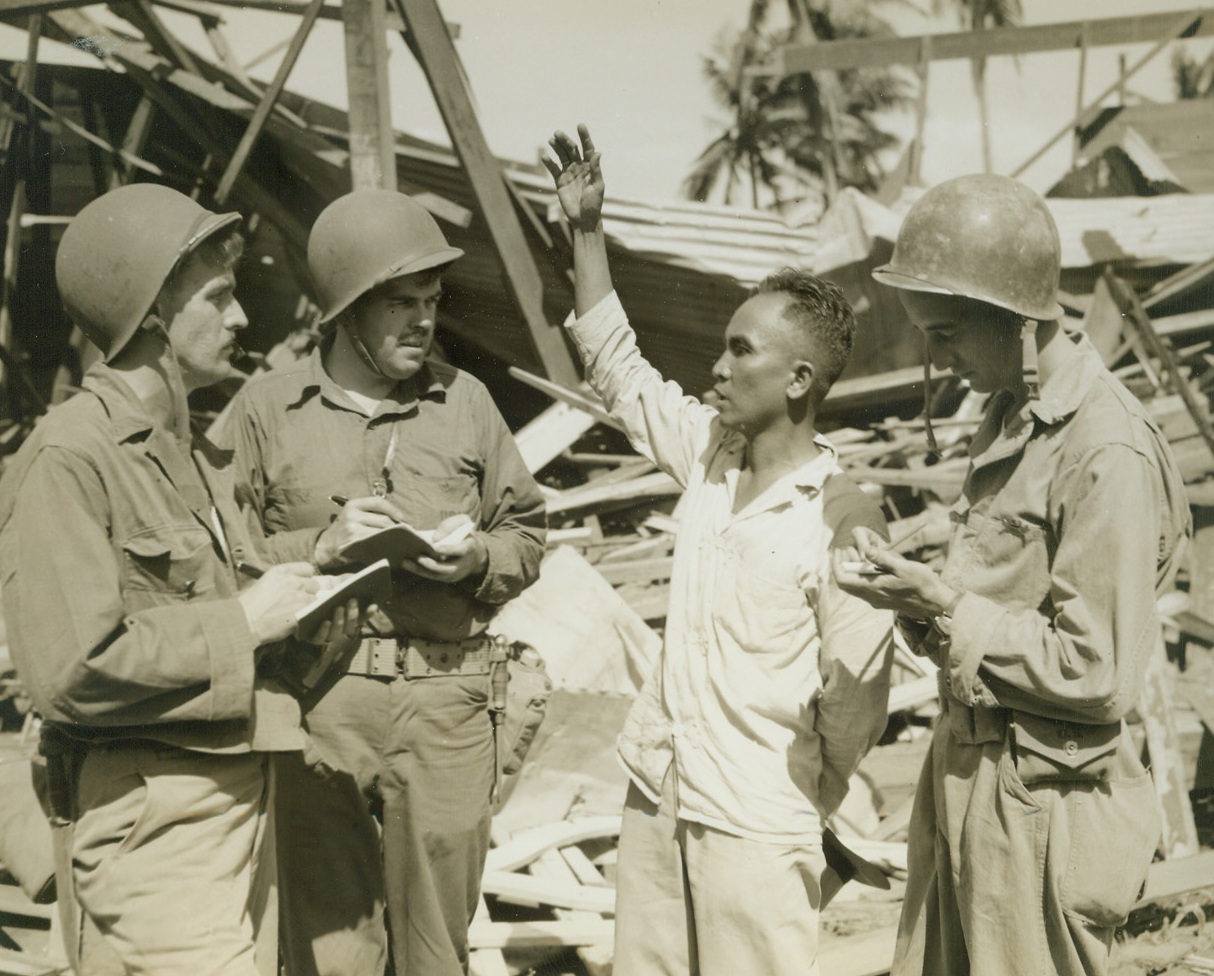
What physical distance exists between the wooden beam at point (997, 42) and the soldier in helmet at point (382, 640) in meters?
10.8

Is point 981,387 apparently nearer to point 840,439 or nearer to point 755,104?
point 840,439

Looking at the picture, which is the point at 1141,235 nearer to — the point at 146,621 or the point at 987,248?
the point at 987,248

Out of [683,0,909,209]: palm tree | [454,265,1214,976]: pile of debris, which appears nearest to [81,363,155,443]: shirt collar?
[454,265,1214,976]: pile of debris

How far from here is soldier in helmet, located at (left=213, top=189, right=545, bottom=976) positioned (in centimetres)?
342

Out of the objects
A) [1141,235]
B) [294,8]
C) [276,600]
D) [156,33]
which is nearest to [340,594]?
[276,600]

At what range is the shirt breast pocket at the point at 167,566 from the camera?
250cm

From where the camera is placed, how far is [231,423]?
3.54m

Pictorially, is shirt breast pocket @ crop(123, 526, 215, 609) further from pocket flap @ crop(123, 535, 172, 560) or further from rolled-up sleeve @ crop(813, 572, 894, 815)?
rolled-up sleeve @ crop(813, 572, 894, 815)

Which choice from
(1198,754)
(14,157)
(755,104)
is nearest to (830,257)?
(1198,754)

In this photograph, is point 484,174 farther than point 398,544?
Yes

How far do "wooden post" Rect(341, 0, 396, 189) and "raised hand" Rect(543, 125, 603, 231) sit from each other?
9.26 ft

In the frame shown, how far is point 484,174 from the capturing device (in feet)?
22.6

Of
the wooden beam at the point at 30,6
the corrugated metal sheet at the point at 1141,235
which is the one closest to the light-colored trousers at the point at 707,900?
the wooden beam at the point at 30,6

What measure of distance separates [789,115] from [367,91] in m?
30.9
